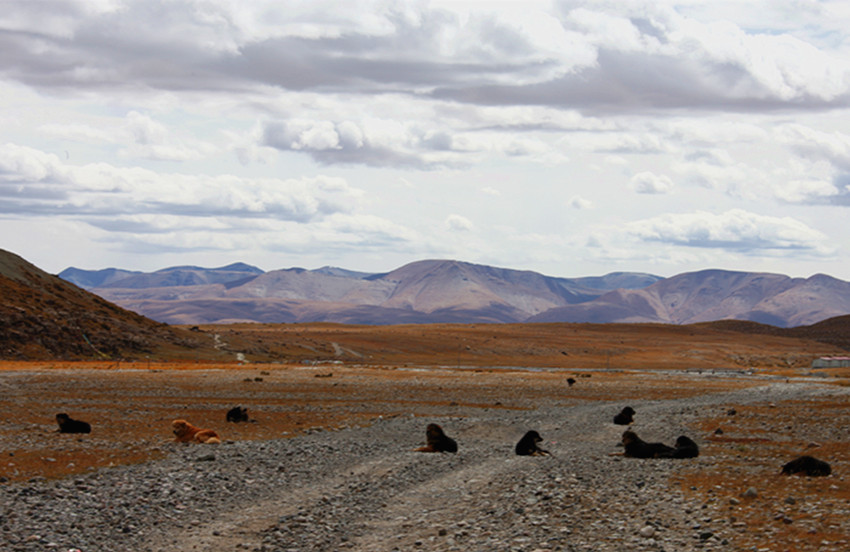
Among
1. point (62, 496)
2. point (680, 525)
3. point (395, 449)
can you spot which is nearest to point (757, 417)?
point (395, 449)

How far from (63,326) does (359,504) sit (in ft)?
281

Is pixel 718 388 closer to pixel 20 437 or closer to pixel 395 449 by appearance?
pixel 395 449

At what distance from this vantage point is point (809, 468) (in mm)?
17234

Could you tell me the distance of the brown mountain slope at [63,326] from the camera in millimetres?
86000

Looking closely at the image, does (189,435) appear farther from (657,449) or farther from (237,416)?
(657,449)

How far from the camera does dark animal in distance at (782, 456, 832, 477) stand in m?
17.2

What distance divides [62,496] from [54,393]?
97.3ft

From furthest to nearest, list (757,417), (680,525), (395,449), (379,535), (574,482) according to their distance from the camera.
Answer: (757,417) → (395,449) → (574,482) → (379,535) → (680,525)

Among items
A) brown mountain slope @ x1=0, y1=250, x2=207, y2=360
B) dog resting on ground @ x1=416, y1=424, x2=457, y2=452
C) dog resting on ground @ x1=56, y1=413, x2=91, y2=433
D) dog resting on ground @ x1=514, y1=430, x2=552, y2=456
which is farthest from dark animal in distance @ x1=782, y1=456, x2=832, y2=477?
brown mountain slope @ x1=0, y1=250, x2=207, y2=360

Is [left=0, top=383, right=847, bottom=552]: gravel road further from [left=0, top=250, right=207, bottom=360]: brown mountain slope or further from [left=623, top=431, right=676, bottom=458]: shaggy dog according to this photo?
[left=0, top=250, right=207, bottom=360]: brown mountain slope

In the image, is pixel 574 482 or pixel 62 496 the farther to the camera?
pixel 574 482

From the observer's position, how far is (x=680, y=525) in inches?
531

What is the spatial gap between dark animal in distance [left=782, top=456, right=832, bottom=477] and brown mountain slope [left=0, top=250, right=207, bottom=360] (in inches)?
3186

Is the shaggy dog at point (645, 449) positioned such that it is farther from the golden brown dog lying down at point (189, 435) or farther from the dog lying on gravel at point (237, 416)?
the dog lying on gravel at point (237, 416)
